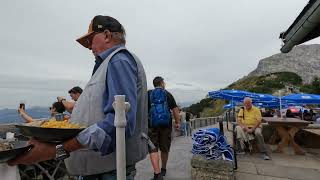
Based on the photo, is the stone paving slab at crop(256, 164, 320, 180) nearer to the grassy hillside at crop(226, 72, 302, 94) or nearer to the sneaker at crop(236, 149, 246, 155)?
the sneaker at crop(236, 149, 246, 155)

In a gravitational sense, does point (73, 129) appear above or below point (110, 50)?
below

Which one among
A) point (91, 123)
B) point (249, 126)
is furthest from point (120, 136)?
point (249, 126)

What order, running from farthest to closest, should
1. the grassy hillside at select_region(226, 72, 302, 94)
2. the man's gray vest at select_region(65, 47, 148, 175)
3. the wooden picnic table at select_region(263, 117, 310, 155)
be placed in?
1. the grassy hillside at select_region(226, 72, 302, 94)
2. the wooden picnic table at select_region(263, 117, 310, 155)
3. the man's gray vest at select_region(65, 47, 148, 175)

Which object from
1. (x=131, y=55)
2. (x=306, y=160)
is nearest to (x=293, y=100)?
(x=306, y=160)

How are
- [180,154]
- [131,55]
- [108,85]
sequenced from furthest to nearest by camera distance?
[180,154]
[131,55]
[108,85]

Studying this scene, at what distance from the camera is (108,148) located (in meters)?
1.95

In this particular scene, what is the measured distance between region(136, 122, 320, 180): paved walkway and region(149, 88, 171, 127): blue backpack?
42.4 inches

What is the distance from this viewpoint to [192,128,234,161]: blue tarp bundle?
555 cm

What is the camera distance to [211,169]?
5.39 meters

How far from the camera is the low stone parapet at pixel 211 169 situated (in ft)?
→ 17.4

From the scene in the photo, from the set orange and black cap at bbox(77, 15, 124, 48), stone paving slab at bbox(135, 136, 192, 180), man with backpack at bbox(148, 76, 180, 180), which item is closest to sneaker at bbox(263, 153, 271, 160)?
stone paving slab at bbox(135, 136, 192, 180)

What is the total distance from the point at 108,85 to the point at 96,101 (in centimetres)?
14

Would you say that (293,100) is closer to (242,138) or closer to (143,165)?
(242,138)

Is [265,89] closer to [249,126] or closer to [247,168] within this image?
[249,126]
